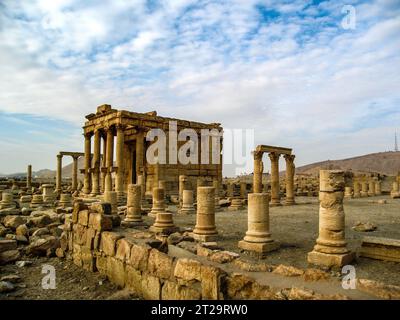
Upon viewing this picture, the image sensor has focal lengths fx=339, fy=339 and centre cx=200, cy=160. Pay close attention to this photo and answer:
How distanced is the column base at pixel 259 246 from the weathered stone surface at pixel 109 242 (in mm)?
3081

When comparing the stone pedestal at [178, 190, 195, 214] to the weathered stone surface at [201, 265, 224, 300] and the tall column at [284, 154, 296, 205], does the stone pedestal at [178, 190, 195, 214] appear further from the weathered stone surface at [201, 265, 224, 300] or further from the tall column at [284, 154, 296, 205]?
the weathered stone surface at [201, 265, 224, 300]

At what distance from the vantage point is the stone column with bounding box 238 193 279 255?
794cm

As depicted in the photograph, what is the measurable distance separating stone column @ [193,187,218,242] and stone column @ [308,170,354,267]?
321 centimetres

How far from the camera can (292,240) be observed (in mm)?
9195

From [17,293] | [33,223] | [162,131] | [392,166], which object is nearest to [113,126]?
[162,131]

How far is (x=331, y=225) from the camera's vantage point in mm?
7102

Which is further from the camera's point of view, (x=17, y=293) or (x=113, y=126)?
(x=113, y=126)

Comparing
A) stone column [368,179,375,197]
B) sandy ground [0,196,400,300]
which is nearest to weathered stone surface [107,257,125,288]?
sandy ground [0,196,400,300]

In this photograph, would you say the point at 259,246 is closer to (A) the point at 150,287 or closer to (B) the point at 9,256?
(A) the point at 150,287

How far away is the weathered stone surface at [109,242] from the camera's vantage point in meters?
8.45

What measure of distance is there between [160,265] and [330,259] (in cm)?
331

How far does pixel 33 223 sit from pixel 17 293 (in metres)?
7.06
